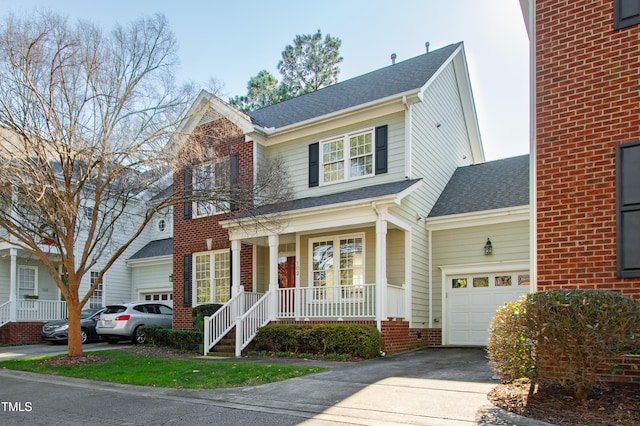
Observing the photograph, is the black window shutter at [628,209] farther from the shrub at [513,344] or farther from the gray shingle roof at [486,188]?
the gray shingle roof at [486,188]

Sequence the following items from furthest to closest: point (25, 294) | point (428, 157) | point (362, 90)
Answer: point (25, 294) < point (362, 90) < point (428, 157)

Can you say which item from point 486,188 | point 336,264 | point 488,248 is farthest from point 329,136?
point 488,248

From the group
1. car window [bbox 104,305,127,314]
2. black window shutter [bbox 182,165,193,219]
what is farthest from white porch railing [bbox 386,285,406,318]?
car window [bbox 104,305,127,314]

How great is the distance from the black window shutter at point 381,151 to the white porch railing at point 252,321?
455 cm

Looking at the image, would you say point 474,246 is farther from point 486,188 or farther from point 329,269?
point 329,269

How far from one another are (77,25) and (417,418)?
10.3 m

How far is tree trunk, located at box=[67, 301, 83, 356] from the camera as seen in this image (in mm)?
12070

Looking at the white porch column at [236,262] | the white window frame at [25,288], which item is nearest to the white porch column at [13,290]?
the white window frame at [25,288]

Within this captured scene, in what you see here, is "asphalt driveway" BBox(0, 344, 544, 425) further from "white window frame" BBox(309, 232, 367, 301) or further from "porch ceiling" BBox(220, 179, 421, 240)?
"porch ceiling" BBox(220, 179, 421, 240)

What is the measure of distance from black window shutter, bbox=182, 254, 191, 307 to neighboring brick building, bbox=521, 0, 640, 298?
41.2 feet

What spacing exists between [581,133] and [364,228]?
7.87 metres

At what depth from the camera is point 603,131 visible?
705 cm

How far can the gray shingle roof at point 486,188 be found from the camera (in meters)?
14.5

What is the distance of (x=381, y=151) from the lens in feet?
47.9
